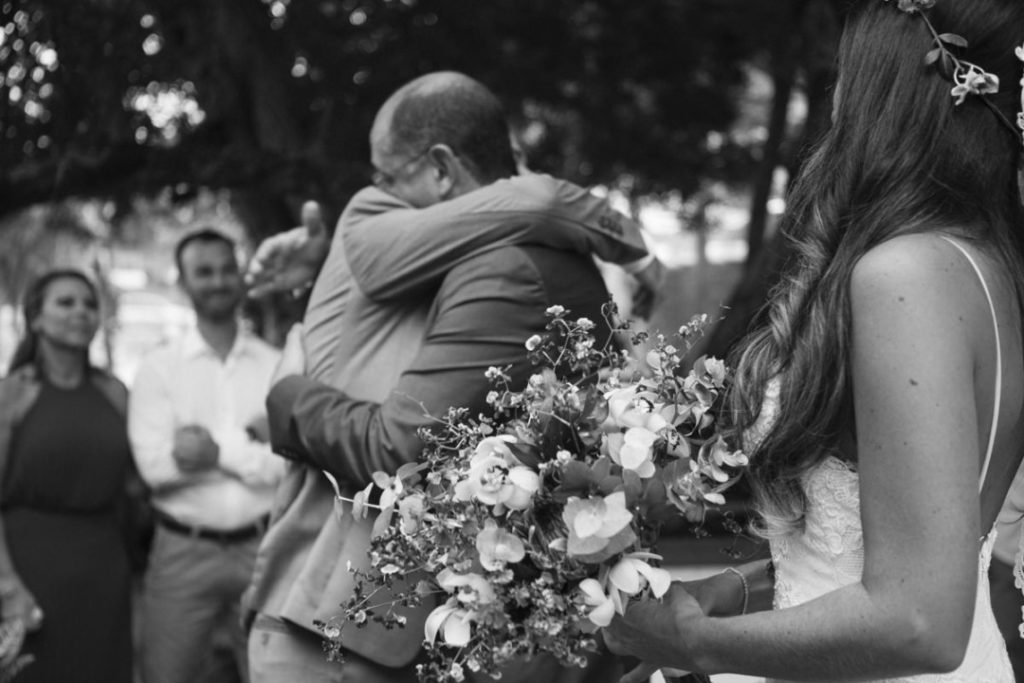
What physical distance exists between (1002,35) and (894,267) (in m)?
0.39

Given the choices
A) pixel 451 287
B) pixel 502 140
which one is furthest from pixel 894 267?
pixel 502 140

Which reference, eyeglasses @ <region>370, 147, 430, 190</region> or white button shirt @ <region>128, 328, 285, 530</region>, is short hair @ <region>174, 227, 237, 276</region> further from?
eyeglasses @ <region>370, 147, 430, 190</region>

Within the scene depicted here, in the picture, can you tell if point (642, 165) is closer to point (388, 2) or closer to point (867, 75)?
point (388, 2)

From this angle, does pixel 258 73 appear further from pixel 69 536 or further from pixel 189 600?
pixel 189 600

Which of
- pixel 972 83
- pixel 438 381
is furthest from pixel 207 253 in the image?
pixel 972 83

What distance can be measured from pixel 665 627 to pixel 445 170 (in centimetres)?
143

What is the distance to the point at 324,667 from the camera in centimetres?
268

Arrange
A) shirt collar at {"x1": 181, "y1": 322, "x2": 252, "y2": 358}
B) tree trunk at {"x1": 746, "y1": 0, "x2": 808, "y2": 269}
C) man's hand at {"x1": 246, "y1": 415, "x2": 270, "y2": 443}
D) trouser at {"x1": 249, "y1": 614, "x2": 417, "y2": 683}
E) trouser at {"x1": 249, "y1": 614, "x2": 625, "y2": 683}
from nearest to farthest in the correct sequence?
trouser at {"x1": 249, "y1": 614, "x2": 625, "y2": 683} < trouser at {"x1": 249, "y1": 614, "x2": 417, "y2": 683} < man's hand at {"x1": 246, "y1": 415, "x2": 270, "y2": 443} < shirt collar at {"x1": 181, "y1": 322, "x2": 252, "y2": 358} < tree trunk at {"x1": 746, "y1": 0, "x2": 808, "y2": 269}

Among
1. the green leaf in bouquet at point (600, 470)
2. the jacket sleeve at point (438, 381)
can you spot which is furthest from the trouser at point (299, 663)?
the green leaf in bouquet at point (600, 470)

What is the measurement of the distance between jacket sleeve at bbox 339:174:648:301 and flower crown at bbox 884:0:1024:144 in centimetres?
111

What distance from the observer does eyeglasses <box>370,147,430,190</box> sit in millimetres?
2857

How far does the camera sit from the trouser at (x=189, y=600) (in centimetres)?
514

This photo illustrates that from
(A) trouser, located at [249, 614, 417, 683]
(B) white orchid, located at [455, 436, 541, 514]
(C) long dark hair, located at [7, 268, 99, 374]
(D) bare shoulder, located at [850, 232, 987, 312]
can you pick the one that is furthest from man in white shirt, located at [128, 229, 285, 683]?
(D) bare shoulder, located at [850, 232, 987, 312]

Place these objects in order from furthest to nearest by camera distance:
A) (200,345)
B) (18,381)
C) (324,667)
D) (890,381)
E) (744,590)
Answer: (200,345), (18,381), (324,667), (744,590), (890,381)
